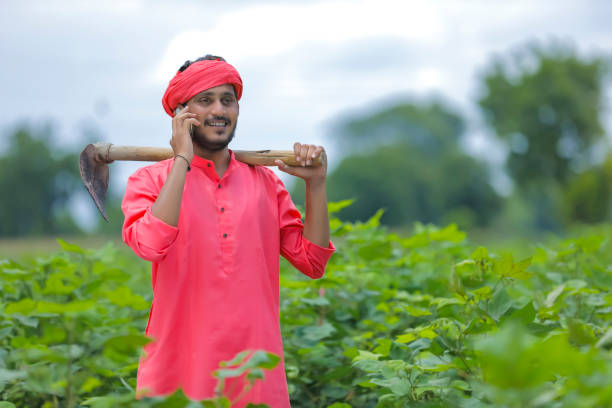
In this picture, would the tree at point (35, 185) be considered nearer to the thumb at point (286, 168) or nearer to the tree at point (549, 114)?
the tree at point (549, 114)

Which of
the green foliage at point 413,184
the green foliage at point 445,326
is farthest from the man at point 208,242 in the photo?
the green foliage at point 413,184

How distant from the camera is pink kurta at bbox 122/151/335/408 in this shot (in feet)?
7.48

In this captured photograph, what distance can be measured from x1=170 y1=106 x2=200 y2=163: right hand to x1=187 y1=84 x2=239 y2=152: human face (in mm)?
58

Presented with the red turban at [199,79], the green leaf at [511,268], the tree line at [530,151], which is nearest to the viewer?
the green leaf at [511,268]

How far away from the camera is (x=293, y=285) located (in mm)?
3248

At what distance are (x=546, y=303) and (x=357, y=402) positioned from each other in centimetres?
105

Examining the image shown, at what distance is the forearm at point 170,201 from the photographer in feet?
7.04

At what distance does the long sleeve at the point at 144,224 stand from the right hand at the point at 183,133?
0.19 m

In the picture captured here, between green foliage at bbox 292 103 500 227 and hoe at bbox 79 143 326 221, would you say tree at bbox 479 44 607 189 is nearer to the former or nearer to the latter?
green foliage at bbox 292 103 500 227


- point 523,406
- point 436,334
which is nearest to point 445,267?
point 436,334

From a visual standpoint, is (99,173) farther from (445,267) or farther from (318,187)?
(445,267)

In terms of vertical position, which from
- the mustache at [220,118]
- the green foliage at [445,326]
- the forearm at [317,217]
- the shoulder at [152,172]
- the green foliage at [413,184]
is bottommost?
the green foliage at [413,184]

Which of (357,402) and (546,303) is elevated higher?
(546,303)

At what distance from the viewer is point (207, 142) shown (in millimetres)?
2461
